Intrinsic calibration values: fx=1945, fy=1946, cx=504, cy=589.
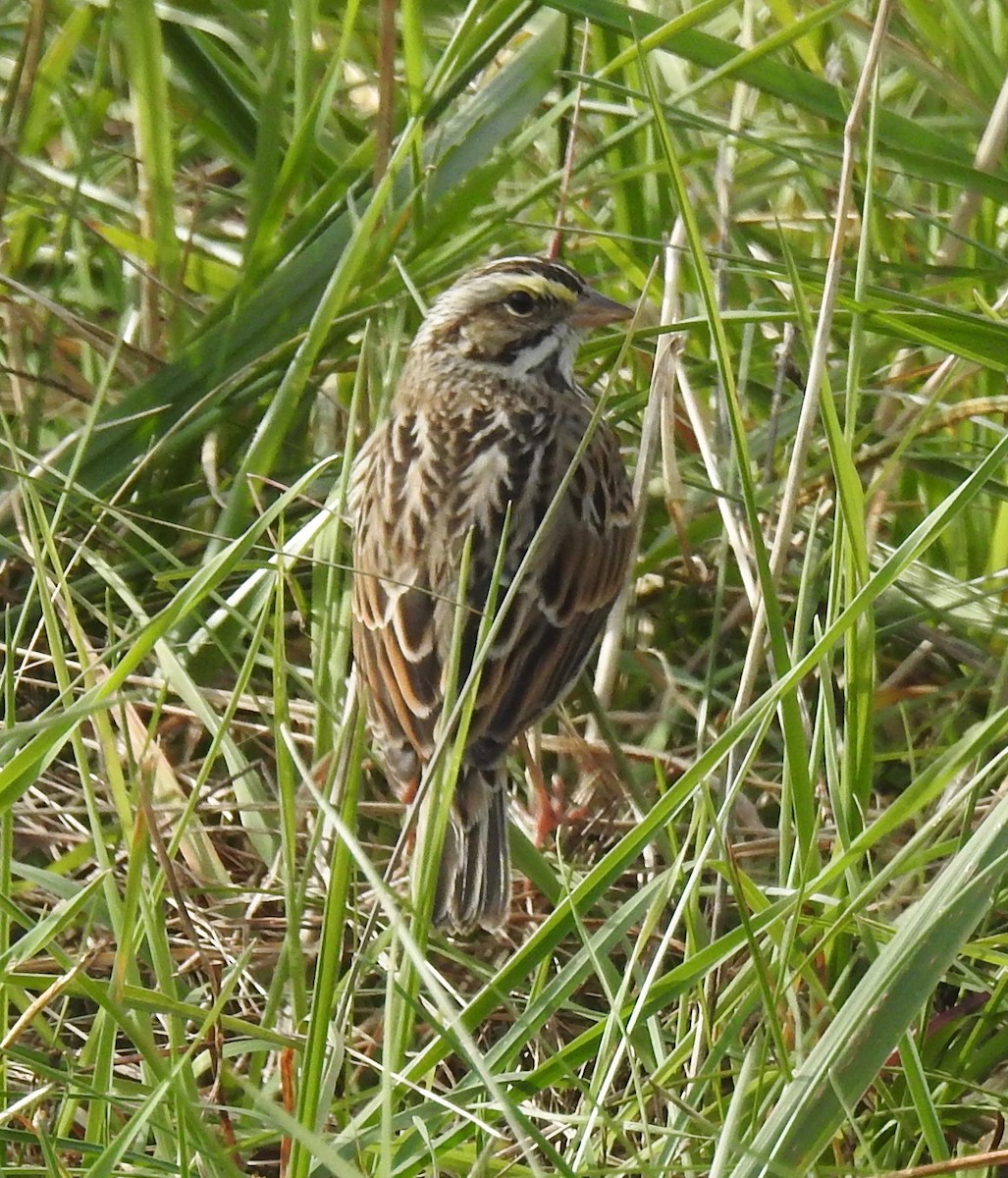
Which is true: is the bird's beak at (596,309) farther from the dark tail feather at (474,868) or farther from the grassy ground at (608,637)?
the dark tail feather at (474,868)

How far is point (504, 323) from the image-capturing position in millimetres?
4328

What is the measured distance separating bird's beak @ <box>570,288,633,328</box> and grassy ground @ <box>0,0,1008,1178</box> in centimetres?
7

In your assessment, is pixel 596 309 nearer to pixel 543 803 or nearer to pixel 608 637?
pixel 608 637

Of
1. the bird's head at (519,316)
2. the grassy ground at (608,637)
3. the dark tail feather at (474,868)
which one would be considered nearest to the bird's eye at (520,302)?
the bird's head at (519,316)

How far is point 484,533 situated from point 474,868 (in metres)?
0.79

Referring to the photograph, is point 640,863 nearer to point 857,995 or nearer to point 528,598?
point 528,598

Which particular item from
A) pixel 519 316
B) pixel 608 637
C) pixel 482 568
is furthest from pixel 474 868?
pixel 519 316

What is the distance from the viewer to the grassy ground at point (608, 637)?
2.67m

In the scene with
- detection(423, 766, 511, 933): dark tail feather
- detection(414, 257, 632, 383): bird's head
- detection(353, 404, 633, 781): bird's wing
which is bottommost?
detection(423, 766, 511, 933): dark tail feather

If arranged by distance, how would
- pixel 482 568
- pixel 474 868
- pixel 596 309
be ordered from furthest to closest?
pixel 596 309 < pixel 482 568 < pixel 474 868

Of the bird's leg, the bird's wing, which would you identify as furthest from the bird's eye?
the bird's leg

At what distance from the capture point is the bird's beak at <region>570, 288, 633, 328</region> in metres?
4.26

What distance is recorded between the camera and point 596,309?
428cm

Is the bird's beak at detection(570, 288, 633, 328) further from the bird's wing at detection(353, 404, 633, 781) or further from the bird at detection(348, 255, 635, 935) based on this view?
the bird's wing at detection(353, 404, 633, 781)
